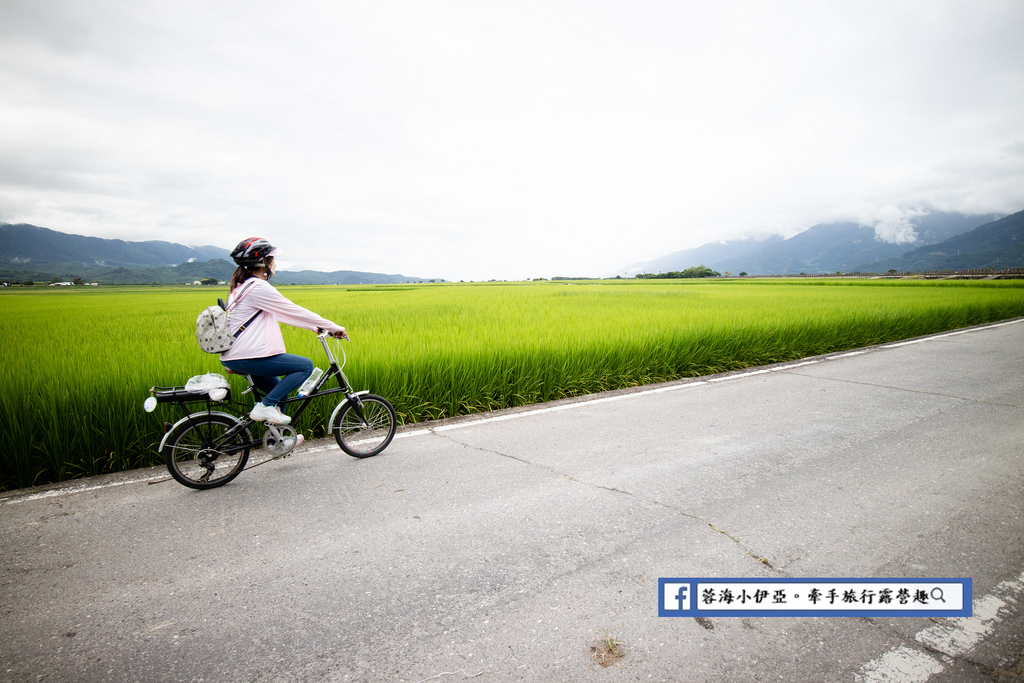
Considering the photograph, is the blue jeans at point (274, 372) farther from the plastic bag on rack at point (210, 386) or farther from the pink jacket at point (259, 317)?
the plastic bag on rack at point (210, 386)

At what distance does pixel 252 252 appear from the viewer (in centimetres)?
371

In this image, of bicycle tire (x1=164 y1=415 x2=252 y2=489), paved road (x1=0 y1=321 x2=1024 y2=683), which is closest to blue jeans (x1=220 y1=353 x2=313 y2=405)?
bicycle tire (x1=164 y1=415 x2=252 y2=489)

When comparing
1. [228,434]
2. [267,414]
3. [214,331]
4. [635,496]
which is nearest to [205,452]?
[228,434]

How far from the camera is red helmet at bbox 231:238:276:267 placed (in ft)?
12.0

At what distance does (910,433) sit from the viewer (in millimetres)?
4691

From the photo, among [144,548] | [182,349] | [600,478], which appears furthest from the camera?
[182,349]

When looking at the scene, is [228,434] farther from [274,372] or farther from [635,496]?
[635,496]

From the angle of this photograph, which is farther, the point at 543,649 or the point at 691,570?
the point at 691,570

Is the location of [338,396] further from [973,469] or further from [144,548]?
[973,469]

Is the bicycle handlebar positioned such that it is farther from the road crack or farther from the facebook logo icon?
the facebook logo icon

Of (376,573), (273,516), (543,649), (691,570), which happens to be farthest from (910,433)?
(273,516)

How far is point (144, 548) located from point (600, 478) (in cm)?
303

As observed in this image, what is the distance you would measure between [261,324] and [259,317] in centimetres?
6

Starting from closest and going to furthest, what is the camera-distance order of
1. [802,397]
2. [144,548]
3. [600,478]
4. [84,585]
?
[84,585] < [144,548] < [600,478] < [802,397]
